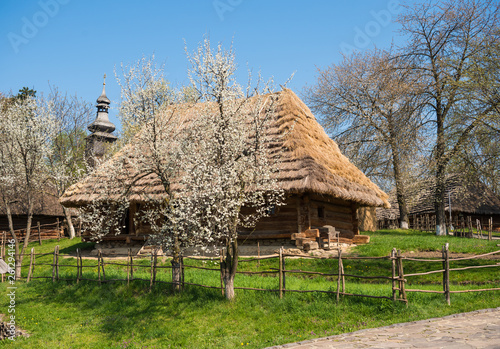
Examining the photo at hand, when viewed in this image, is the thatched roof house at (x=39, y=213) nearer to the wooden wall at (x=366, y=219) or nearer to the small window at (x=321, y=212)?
the small window at (x=321, y=212)

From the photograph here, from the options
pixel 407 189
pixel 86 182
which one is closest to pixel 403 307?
pixel 86 182

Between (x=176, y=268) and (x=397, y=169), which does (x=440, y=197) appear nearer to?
(x=397, y=169)

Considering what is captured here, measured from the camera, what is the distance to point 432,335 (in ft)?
23.5

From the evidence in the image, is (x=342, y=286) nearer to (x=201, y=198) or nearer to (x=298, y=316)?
(x=298, y=316)

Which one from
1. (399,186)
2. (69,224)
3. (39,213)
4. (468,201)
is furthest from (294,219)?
(468,201)

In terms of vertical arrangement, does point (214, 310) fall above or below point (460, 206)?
below

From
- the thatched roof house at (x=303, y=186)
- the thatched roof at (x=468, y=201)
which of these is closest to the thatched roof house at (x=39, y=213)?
the thatched roof house at (x=303, y=186)

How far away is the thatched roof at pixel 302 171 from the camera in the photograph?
15.0 meters

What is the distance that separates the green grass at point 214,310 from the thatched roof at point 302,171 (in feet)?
11.0

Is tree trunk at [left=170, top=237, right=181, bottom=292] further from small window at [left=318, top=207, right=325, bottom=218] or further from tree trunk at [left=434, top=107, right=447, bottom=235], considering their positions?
tree trunk at [left=434, top=107, right=447, bottom=235]

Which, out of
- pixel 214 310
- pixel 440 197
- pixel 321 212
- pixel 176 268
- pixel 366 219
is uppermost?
pixel 440 197

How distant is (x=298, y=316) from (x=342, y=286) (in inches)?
53.9

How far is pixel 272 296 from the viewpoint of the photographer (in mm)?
9953

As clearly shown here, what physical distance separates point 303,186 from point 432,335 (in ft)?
26.2
